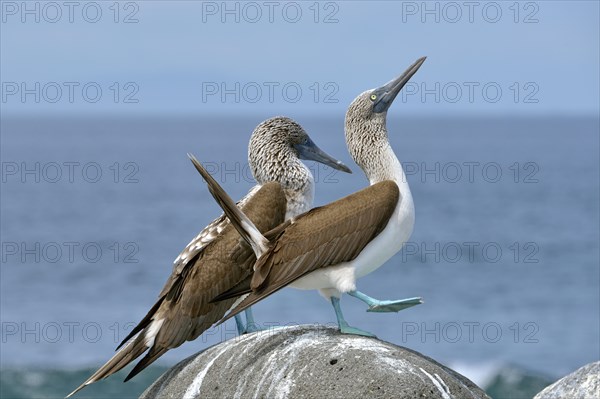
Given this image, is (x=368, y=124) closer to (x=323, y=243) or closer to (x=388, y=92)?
(x=388, y=92)

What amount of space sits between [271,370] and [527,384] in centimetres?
2073

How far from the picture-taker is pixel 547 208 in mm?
83562

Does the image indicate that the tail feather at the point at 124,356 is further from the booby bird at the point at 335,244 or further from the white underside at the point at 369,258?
the white underside at the point at 369,258

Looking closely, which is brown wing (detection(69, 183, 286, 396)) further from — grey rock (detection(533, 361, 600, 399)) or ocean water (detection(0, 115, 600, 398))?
ocean water (detection(0, 115, 600, 398))

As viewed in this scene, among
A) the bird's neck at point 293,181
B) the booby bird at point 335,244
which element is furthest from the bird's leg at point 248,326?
the bird's neck at point 293,181

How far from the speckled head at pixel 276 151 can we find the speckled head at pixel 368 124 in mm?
795

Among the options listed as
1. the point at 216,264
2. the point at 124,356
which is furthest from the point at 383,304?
the point at 124,356

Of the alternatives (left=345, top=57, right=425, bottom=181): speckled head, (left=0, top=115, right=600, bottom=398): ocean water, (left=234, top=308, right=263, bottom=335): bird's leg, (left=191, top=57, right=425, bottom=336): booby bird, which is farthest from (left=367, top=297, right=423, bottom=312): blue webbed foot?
(left=0, top=115, right=600, bottom=398): ocean water

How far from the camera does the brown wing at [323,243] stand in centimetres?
1179

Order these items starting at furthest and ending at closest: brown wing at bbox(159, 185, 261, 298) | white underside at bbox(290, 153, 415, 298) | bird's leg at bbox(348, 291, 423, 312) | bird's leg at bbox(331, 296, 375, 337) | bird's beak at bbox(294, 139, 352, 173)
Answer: bird's beak at bbox(294, 139, 352, 173), brown wing at bbox(159, 185, 261, 298), bird's leg at bbox(331, 296, 375, 337), white underside at bbox(290, 153, 415, 298), bird's leg at bbox(348, 291, 423, 312)

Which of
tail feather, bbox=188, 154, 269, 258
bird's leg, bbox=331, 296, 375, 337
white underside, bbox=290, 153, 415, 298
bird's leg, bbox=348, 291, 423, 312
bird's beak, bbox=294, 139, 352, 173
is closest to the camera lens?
tail feather, bbox=188, 154, 269, 258

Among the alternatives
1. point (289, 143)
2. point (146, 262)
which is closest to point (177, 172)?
point (146, 262)

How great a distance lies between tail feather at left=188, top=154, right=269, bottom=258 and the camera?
11406 mm

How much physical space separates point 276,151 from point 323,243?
173 centimetres
